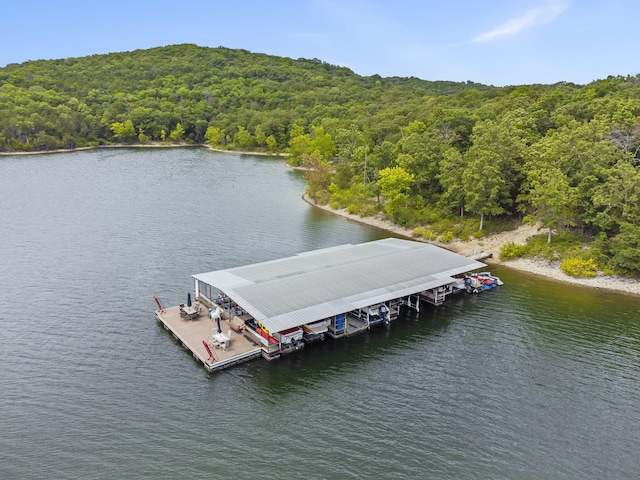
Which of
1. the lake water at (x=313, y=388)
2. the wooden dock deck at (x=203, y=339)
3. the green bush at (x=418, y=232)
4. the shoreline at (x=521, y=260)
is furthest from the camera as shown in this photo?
the green bush at (x=418, y=232)

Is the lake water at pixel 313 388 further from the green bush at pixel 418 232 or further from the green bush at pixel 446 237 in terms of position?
the green bush at pixel 418 232

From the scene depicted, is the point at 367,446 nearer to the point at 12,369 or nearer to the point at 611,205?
the point at 12,369

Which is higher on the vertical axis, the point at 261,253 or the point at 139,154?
the point at 139,154

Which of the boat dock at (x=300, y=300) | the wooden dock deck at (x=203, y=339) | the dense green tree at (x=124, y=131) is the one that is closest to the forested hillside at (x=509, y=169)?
the boat dock at (x=300, y=300)

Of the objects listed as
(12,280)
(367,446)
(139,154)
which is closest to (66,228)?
(12,280)

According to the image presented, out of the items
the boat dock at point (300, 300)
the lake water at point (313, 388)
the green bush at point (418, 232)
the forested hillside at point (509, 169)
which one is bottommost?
the lake water at point (313, 388)
